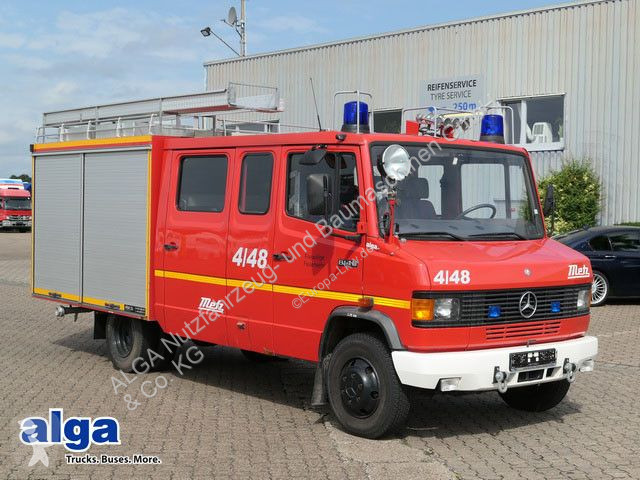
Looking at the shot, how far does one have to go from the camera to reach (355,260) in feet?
23.0

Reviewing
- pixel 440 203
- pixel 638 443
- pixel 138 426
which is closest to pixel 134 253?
pixel 138 426

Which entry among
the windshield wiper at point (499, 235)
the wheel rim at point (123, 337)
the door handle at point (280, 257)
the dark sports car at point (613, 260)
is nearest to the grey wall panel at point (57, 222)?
the wheel rim at point (123, 337)

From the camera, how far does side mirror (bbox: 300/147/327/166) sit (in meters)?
6.92

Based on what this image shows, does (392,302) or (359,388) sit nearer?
(392,302)

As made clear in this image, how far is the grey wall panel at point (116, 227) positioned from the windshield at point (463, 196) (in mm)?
3217

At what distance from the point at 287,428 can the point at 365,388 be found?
0.88 metres

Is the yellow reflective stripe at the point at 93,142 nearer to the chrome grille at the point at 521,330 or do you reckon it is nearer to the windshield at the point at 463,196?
the windshield at the point at 463,196

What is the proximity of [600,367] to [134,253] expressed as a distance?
5.48m

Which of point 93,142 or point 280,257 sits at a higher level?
point 93,142

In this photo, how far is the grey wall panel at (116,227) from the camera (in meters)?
9.23

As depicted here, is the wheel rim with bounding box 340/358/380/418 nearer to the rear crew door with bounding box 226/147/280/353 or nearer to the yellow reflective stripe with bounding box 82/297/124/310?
the rear crew door with bounding box 226/147/280/353

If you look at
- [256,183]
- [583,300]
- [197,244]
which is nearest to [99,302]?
[197,244]

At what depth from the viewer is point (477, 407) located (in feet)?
27.0

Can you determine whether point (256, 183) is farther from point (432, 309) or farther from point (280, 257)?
point (432, 309)
